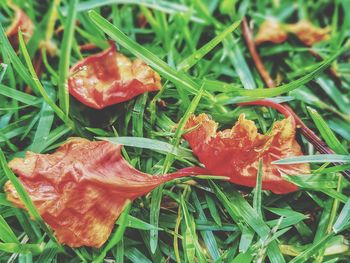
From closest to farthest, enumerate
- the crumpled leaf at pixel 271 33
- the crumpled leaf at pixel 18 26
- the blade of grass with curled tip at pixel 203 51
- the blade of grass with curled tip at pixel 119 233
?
the blade of grass with curled tip at pixel 119 233, the blade of grass with curled tip at pixel 203 51, the crumpled leaf at pixel 18 26, the crumpled leaf at pixel 271 33

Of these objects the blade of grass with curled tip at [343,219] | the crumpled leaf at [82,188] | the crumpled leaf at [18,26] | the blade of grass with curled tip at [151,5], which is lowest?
the blade of grass with curled tip at [343,219]

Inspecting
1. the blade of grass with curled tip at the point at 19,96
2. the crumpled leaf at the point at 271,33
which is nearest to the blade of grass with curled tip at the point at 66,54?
the blade of grass with curled tip at the point at 19,96

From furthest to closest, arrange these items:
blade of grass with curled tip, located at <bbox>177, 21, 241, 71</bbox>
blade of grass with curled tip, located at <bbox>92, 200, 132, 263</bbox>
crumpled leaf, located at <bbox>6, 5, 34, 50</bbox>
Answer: crumpled leaf, located at <bbox>6, 5, 34, 50</bbox>, blade of grass with curled tip, located at <bbox>177, 21, 241, 71</bbox>, blade of grass with curled tip, located at <bbox>92, 200, 132, 263</bbox>

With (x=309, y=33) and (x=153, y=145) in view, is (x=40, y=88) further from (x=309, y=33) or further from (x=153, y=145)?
(x=309, y=33)

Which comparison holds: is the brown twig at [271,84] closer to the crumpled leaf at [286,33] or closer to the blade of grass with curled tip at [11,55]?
the crumpled leaf at [286,33]

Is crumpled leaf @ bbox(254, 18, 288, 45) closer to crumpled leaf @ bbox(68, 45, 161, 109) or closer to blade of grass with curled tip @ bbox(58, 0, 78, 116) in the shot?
crumpled leaf @ bbox(68, 45, 161, 109)

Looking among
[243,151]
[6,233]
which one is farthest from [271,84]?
[6,233]

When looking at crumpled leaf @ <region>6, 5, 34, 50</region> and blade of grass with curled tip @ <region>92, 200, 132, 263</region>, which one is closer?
blade of grass with curled tip @ <region>92, 200, 132, 263</region>

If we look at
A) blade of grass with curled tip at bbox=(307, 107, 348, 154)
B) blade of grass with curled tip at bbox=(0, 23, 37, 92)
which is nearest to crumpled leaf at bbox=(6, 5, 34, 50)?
blade of grass with curled tip at bbox=(0, 23, 37, 92)
